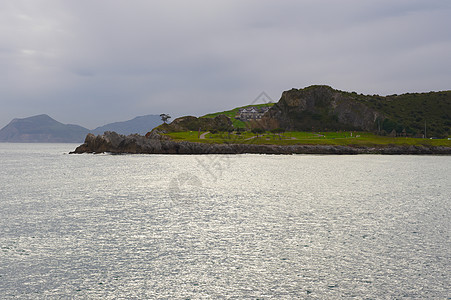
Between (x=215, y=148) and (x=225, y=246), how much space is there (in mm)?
113177

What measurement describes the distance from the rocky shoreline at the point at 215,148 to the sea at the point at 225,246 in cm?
9599

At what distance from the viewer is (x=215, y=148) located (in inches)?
5231

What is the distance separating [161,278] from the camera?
1505 centimetres

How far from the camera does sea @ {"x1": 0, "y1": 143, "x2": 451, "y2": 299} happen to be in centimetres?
1414

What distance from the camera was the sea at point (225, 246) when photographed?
14.1 metres

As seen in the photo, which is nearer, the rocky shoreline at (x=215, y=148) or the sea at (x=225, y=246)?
the sea at (x=225, y=246)

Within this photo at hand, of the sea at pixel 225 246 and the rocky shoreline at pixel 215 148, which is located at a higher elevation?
the rocky shoreline at pixel 215 148

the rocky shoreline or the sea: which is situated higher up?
the rocky shoreline

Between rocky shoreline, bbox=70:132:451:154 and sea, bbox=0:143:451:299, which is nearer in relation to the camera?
sea, bbox=0:143:451:299

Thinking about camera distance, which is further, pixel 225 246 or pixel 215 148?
pixel 215 148

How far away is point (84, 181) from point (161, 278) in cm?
4286

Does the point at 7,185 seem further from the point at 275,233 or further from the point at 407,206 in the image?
the point at 407,206

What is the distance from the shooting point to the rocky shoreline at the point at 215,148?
135375mm

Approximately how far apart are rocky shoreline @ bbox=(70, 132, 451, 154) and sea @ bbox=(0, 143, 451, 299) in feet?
315
